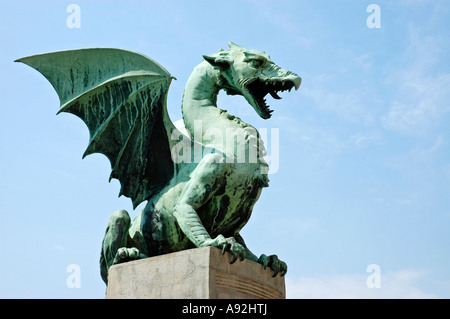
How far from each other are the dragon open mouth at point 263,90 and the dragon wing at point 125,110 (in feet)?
3.55

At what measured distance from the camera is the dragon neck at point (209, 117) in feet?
26.1

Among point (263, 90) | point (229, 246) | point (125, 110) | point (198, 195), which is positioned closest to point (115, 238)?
point (198, 195)

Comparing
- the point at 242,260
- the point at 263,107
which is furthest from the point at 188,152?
the point at 242,260

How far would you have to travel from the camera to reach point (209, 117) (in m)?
8.23

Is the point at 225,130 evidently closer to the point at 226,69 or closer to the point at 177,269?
the point at 226,69

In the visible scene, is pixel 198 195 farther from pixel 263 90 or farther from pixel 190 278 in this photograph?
pixel 263 90

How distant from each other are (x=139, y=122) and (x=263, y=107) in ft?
5.26

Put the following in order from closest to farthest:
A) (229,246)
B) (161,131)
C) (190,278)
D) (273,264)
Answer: (190,278) < (229,246) < (273,264) < (161,131)

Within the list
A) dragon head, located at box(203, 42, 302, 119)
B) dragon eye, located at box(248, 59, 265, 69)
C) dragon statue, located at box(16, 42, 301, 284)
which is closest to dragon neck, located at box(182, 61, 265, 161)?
dragon statue, located at box(16, 42, 301, 284)

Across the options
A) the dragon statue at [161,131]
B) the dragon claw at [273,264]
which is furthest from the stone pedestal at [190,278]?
the dragon statue at [161,131]

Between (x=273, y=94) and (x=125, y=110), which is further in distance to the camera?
(x=125, y=110)

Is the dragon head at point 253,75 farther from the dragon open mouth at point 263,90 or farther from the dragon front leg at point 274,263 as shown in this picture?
the dragon front leg at point 274,263

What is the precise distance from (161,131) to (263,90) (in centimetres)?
141

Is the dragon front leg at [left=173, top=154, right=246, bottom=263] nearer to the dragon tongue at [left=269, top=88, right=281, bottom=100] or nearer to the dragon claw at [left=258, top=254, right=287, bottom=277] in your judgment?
the dragon claw at [left=258, top=254, right=287, bottom=277]
